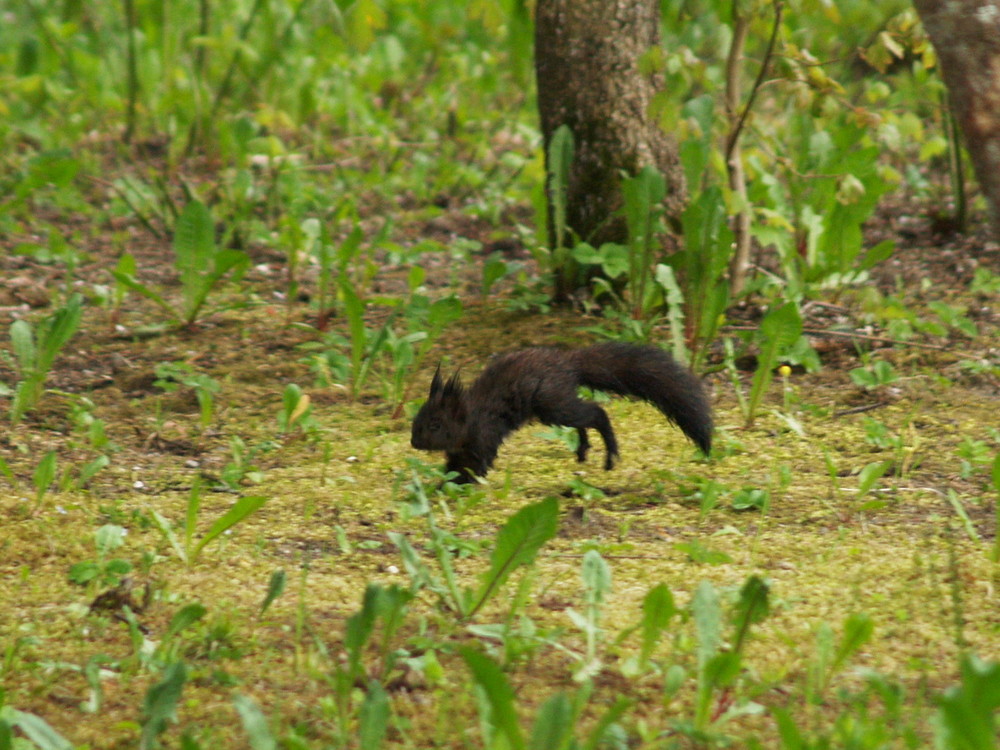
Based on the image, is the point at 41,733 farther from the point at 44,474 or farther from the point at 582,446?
the point at 582,446

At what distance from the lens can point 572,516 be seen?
3.76 metres

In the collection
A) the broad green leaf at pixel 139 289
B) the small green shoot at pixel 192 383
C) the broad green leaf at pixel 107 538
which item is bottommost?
the broad green leaf at pixel 107 538

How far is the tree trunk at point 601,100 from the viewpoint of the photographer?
522cm

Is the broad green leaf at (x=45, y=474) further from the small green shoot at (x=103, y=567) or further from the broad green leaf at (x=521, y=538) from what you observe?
the broad green leaf at (x=521, y=538)

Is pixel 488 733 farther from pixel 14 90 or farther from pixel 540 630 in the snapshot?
pixel 14 90

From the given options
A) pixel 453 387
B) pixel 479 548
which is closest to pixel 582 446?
pixel 453 387

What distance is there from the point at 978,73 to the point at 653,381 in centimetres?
166

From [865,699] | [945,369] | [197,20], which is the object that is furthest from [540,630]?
[197,20]

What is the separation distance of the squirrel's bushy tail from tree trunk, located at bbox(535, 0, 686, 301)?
1240 mm

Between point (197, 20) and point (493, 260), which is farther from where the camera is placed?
point (197, 20)

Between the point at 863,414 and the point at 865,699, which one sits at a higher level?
the point at 863,414

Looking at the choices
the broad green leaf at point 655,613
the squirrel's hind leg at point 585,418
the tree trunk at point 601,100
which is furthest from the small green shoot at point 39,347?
the broad green leaf at point 655,613

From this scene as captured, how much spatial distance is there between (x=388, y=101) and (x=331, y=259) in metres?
4.26

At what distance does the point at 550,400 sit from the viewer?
4133mm
